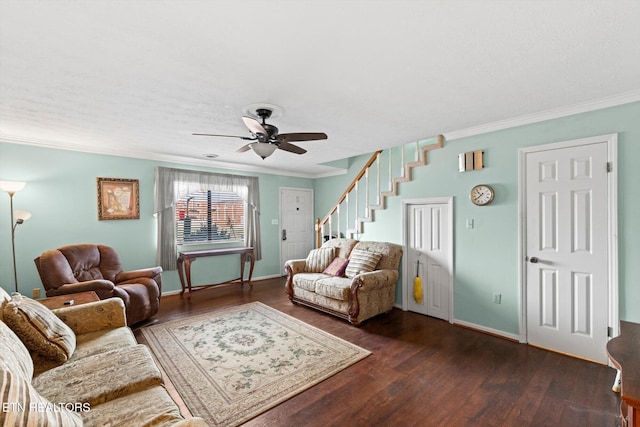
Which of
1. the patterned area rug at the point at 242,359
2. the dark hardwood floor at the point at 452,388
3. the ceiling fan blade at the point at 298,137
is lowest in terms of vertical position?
the dark hardwood floor at the point at 452,388

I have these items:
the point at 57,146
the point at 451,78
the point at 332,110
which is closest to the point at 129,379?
the point at 332,110

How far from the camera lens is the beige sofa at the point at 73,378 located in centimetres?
91

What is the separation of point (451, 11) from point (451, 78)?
77 centimetres

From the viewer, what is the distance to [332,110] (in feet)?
8.95

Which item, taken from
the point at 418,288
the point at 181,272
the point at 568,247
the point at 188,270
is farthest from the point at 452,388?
the point at 181,272

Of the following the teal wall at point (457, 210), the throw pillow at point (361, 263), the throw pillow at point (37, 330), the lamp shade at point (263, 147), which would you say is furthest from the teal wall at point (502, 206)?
the throw pillow at point (37, 330)

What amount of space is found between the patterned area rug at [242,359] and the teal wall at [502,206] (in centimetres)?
167

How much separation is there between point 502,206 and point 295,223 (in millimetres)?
4315

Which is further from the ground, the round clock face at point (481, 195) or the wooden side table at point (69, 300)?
the round clock face at point (481, 195)

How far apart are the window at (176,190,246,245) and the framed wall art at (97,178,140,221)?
671mm

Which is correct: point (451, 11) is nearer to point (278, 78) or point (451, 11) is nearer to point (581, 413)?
point (278, 78)

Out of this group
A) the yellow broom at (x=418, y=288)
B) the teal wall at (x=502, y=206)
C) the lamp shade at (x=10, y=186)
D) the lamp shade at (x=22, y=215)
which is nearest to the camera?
the teal wall at (x=502, y=206)

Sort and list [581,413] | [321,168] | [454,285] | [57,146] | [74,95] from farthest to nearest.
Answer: [321,168] → [57,146] → [454,285] → [74,95] → [581,413]

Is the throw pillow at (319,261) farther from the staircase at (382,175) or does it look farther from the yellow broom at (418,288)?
the yellow broom at (418,288)
